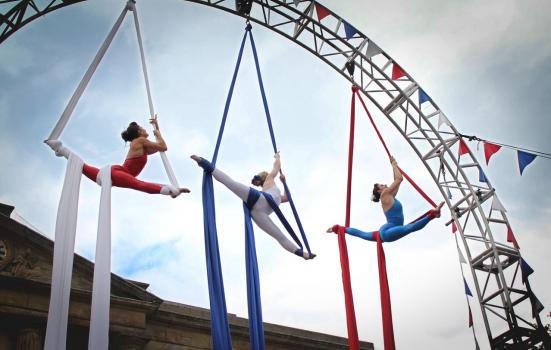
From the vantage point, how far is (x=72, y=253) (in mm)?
6035

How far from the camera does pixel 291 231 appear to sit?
767 centimetres

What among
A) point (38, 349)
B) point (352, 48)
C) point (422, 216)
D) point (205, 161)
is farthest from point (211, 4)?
point (38, 349)

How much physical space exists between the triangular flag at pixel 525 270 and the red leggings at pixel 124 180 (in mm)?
7331

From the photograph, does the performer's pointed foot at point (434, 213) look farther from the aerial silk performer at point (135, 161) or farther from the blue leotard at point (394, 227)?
the aerial silk performer at point (135, 161)

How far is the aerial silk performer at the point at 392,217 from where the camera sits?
26.2 ft

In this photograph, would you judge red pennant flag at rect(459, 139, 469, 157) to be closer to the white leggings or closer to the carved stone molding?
the white leggings

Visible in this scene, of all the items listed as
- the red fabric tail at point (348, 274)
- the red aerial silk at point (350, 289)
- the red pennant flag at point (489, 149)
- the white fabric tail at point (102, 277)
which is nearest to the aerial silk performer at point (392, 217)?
the red aerial silk at point (350, 289)

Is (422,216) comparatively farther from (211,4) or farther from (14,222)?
(14,222)

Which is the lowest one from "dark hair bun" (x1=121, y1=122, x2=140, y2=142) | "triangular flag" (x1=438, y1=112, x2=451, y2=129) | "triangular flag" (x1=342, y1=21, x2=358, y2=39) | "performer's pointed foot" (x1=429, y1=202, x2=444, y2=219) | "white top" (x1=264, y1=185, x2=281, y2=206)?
"performer's pointed foot" (x1=429, y1=202, x2=444, y2=219)

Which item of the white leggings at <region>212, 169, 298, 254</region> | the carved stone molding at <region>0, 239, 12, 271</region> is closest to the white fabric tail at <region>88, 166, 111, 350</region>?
the white leggings at <region>212, 169, 298, 254</region>

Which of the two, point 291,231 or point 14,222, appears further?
point 14,222

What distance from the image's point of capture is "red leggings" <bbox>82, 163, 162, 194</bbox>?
682cm

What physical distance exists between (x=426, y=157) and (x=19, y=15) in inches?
319

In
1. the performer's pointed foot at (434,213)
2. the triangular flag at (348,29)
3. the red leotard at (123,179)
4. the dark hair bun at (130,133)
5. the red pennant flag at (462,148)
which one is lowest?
the performer's pointed foot at (434,213)
